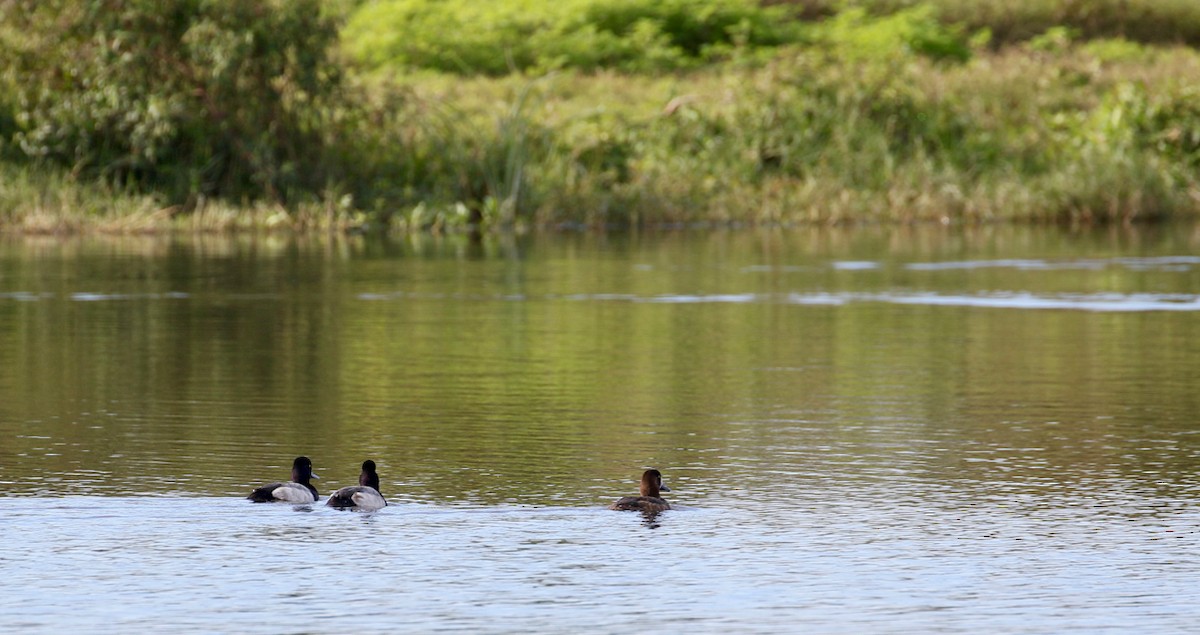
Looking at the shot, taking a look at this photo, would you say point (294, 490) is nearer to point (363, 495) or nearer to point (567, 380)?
point (363, 495)

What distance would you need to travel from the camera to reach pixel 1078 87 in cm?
5006

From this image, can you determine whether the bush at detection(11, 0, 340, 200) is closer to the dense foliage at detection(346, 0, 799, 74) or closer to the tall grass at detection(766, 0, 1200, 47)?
the dense foliage at detection(346, 0, 799, 74)

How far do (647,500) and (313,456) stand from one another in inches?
103

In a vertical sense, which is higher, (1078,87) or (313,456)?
(1078,87)

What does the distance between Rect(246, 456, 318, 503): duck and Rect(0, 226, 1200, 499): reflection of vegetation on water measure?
50 centimetres

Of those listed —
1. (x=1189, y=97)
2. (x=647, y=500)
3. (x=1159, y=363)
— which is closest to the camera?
(x=647, y=500)

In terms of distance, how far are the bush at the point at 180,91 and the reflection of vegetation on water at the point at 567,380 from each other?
10.2 m

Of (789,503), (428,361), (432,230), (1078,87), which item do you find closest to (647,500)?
(789,503)

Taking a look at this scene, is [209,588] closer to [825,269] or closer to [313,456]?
[313,456]

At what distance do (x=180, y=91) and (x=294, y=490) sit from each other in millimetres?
29603

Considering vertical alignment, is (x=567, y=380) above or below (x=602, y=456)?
above

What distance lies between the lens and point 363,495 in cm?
996

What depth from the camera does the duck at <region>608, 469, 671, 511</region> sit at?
9930 mm

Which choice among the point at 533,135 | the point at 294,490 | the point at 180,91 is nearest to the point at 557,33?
the point at 533,135
